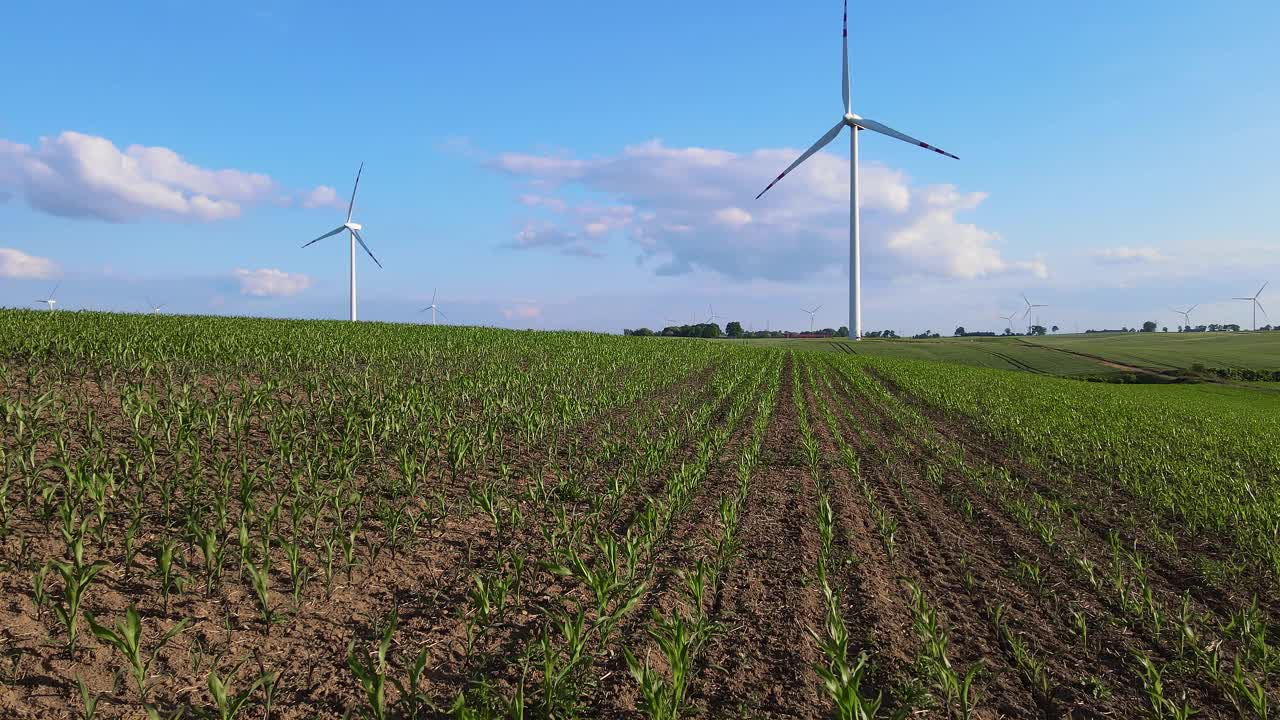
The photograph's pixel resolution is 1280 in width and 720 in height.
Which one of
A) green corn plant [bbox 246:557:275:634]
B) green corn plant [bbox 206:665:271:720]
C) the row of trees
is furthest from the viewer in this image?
the row of trees

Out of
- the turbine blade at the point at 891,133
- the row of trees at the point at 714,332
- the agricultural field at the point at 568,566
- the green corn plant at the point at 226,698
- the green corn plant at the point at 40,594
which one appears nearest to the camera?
the green corn plant at the point at 226,698

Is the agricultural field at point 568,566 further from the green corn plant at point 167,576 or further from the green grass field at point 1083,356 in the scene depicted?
the green grass field at point 1083,356

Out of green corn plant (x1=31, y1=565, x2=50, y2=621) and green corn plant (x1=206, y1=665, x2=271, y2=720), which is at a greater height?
green corn plant (x1=31, y1=565, x2=50, y2=621)

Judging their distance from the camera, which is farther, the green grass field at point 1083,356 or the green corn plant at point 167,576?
the green grass field at point 1083,356

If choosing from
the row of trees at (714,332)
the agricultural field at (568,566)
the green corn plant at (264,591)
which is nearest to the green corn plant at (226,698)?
the agricultural field at (568,566)

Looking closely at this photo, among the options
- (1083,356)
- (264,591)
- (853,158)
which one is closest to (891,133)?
(853,158)

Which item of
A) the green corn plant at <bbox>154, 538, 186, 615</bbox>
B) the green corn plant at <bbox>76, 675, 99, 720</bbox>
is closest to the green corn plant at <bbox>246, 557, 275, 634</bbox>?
the green corn plant at <bbox>154, 538, 186, 615</bbox>

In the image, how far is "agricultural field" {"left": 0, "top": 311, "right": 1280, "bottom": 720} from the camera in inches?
181

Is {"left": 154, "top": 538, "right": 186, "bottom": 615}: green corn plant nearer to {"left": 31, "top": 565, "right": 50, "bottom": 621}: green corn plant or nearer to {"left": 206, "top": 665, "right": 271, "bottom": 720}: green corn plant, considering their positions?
{"left": 31, "top": 565, "right": 50, "bottom": 621}: green corn plant

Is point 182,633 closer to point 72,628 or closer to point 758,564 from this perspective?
point 72,628

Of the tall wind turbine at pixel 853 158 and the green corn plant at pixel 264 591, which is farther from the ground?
the tall wind turbine at pixel 853 158

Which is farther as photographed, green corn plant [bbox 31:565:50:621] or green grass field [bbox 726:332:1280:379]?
green grass field [bbox 726:332:1280:379]

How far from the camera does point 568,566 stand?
22.8 ft

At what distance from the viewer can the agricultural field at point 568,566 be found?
15.1 ft
